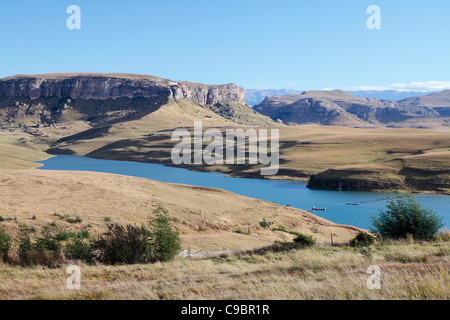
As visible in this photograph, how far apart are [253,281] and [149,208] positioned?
30.0 meters

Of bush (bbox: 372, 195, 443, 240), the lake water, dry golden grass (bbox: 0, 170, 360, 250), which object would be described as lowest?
the lake water

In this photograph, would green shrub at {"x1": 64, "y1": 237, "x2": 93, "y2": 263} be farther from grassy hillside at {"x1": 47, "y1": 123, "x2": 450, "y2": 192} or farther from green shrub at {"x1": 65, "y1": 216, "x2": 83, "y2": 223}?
grassy hillside at {"x1": 47, "y1": 123, "x2": 450, "y2": 192}

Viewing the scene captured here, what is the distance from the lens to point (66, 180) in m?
46.6

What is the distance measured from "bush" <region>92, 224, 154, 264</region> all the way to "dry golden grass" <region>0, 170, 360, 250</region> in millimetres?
9353

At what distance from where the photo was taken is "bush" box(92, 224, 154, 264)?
17297 millimetres

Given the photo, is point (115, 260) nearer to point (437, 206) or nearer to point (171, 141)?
point (437, 206)

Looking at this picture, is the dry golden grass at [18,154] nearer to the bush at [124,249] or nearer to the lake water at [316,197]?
the lake water at [316,197]

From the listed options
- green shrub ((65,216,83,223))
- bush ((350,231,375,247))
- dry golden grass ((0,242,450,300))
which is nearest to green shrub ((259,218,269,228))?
green shrub ((65,216,83,223))

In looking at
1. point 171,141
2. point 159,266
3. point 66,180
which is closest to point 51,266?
point 159,266

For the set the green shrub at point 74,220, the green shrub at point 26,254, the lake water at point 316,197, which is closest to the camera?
the green shrub at point 26,254

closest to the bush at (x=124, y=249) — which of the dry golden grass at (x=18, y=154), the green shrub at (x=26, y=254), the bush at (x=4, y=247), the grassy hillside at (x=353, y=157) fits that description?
the green shrub at (x=26, y=254)

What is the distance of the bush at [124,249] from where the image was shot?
17.3 m

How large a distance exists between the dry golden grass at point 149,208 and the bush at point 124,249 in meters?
9.35
